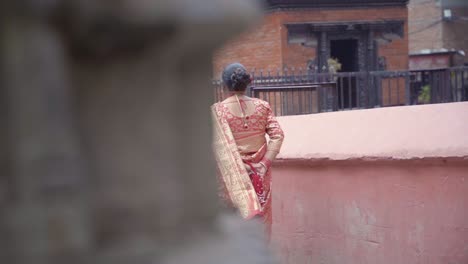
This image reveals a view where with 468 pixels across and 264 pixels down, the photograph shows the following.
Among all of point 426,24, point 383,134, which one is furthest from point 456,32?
point 383,134

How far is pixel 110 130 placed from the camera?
954 mm

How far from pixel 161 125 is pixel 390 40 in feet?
63.5

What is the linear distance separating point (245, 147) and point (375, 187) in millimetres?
813

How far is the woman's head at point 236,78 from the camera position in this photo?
4.81m

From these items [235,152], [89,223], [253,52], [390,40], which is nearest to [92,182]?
[89,223]

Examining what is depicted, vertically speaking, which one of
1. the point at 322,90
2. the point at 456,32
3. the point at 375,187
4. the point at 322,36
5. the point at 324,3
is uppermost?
the point at 324,3

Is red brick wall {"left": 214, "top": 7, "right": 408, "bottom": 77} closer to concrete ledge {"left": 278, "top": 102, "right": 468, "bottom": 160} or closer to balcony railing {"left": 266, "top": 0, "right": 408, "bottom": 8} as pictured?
balcony railing {"left": 266, "top": 0, "right": 408, "bottom": 8}

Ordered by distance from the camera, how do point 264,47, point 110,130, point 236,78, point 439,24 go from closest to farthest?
point 110,130 < point 236,78 < point 264,47 < point 439,24

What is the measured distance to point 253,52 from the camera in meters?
18.0

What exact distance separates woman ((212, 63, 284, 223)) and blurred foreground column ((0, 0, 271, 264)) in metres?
3.61

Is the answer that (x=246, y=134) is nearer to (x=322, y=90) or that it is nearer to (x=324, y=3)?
(x=322, y=90)

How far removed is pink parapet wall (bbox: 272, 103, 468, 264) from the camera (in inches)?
175

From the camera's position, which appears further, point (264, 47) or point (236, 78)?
point (264, 47)

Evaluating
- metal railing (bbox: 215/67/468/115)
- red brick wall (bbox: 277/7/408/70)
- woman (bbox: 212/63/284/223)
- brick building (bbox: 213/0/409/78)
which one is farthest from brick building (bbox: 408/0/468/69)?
woman (bbox: 212/63/284/223)
